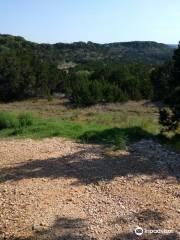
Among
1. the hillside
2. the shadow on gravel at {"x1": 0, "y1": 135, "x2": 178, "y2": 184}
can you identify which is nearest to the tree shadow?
the shadow on gravel at {"x1": 0, "y1": 135, "x2": 178, "y2": 184}

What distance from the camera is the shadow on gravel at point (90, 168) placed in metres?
8.55

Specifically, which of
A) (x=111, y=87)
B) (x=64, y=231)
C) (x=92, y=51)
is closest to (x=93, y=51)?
(x=92, y=51)

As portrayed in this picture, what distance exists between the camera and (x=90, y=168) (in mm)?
9008

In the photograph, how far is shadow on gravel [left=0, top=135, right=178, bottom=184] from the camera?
337 inches

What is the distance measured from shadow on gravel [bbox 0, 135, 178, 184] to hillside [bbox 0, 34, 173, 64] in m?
52.3

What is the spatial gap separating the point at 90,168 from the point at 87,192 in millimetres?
1305

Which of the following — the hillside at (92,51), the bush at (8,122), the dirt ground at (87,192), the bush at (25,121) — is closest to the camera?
the dirt ground at (87,192)

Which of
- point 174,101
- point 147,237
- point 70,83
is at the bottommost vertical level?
point 70,83

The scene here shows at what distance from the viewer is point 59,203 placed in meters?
7.20

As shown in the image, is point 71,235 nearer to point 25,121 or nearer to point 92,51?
point 25,121

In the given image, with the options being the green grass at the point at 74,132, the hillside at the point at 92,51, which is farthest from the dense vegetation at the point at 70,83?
the hillside at the point at 92,51

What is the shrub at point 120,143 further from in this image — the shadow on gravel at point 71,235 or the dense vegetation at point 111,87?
the dense vegetation at point 111,87

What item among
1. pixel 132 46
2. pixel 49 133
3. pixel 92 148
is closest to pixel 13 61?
pixel 49 133

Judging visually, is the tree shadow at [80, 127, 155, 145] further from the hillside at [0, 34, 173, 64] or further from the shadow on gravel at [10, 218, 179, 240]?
the hillside at [0, 34, 173, 64]
